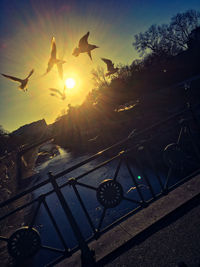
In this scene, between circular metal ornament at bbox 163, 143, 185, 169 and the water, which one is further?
the water

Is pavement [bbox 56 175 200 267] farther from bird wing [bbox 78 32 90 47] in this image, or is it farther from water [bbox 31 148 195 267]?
bird wing [bbox 78 32 90 47]

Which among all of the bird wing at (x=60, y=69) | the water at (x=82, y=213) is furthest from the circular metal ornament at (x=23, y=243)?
the bird wing at (x=60, y=69)

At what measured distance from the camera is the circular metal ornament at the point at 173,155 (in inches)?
130

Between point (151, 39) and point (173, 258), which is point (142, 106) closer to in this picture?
point (173, 258)

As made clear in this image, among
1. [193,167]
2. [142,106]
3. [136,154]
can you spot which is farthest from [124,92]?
[136,154]

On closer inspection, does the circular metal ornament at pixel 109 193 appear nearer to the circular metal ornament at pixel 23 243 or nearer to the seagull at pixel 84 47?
the circular metal ornament at pixel 23 243

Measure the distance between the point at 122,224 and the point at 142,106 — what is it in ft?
48.4

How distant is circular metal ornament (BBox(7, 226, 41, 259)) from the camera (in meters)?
2.52

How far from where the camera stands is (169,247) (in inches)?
86.8

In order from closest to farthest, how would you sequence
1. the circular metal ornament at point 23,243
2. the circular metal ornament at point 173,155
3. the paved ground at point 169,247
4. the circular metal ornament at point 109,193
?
the paved ground at point 169,247
the circular metal ornament at point 23,243
the circular metal ornament at point 109,193
the circular metal ornament at point 173,155

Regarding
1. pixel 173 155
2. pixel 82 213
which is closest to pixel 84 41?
pixel 173 155

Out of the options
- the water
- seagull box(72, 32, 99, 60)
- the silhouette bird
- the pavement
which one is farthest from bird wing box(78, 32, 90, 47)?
the water

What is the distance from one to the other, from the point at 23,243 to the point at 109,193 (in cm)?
141

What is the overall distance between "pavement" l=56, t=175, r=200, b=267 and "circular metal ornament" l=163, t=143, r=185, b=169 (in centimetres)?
42
